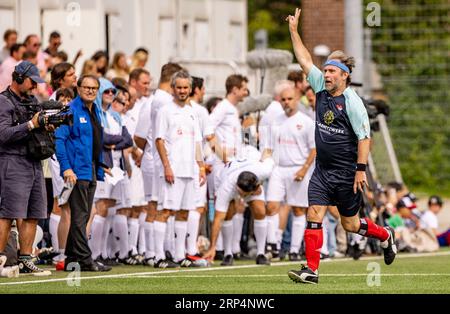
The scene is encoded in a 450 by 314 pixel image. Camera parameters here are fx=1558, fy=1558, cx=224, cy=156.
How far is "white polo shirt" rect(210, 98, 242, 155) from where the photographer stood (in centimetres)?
2069

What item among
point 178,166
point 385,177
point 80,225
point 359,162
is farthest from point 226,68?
point 359,162

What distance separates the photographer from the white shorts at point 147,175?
2003cm

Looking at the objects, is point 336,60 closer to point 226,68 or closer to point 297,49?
point 297,49

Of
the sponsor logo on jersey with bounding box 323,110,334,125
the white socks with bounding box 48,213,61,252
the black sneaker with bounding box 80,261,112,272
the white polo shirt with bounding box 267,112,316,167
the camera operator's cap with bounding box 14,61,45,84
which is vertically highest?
the camera operator's cap with bounding box 14,61,45,84

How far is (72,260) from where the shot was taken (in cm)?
1741

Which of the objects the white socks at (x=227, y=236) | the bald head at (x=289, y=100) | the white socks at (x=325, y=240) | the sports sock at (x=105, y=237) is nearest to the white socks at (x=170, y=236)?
the white socks at (x=227, y=236)

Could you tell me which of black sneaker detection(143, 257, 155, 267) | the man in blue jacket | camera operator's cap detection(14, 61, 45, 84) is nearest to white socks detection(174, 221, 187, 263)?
black sneaker detection(143, 257, 155, 267)

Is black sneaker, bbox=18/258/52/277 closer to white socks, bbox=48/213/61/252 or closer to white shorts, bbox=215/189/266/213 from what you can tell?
white socks, bbox=48/213/61/252

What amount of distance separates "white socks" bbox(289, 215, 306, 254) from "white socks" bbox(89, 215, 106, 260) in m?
3.09

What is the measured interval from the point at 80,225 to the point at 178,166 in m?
2.11

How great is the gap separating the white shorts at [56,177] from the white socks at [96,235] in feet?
1.96

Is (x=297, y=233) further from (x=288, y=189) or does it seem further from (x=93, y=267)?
(x=93, y=267)

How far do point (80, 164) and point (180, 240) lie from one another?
215 centimetres

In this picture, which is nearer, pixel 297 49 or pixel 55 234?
pixel 297 49
